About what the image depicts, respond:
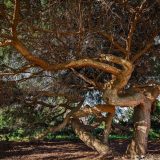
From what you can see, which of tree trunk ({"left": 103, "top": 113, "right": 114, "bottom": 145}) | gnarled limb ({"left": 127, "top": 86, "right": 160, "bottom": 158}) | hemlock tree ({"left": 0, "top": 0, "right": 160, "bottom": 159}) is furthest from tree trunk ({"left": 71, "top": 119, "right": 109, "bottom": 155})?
gnarled limb ({"left": 127, "top": 86, "right": 160, "bottom": 158})

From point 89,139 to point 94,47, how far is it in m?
2.07

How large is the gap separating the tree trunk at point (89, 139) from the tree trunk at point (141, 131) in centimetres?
83

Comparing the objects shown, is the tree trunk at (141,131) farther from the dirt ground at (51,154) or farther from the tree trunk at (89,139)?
the tree trunk at (89,139)

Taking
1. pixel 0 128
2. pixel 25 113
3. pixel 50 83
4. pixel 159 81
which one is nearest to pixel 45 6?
pixel 50 83

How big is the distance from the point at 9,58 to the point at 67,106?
6.27 feet

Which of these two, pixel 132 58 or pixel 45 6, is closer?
pixel 45 6

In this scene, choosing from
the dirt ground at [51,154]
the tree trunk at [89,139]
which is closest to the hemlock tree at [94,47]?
the tree trunk at [89,139]

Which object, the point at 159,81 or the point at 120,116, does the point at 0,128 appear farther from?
the point at 159,81

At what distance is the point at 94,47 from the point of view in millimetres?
10188

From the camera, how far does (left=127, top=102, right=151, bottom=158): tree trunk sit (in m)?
10.0

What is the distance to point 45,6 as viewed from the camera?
8523mm

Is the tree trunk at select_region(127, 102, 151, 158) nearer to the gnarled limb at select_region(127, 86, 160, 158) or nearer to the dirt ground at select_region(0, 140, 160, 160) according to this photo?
the gnarled limb at select_region(127, 86, 160, 158)

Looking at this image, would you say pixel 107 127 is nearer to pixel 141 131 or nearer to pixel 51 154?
pixel 141 131

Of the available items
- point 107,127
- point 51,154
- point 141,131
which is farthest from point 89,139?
point 51,154
